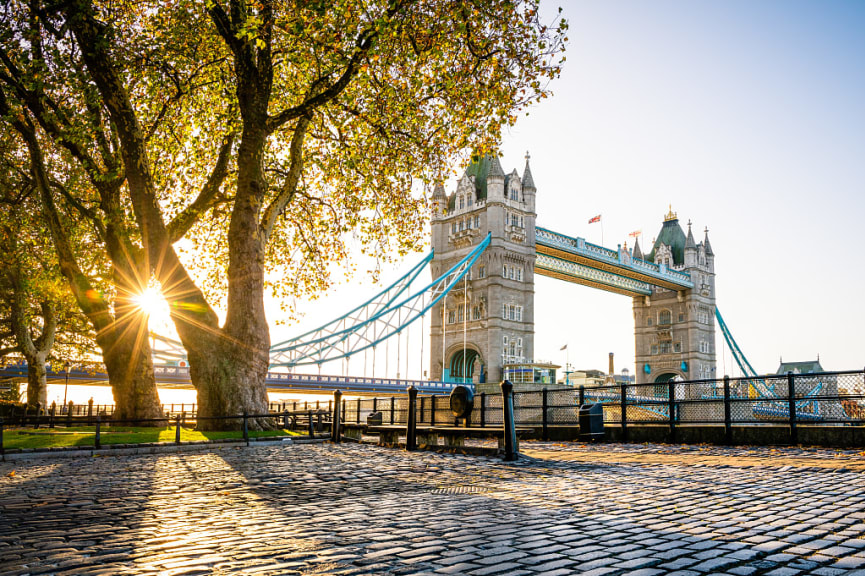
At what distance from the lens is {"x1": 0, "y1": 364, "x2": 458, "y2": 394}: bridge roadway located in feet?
138

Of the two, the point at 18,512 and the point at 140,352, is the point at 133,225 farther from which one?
the point at 18,512

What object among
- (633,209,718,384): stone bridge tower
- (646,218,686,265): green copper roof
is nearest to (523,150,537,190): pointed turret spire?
(633,209,718,384): stone bridge tower

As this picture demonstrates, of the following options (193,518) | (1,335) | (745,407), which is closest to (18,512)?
(193,518)

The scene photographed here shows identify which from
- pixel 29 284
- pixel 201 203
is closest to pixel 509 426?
pixel 201 203

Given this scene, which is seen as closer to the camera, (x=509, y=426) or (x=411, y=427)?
(x=509, y=426)

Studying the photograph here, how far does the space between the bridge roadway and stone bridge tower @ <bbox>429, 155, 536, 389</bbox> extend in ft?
37.9

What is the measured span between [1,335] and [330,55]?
25.4 m

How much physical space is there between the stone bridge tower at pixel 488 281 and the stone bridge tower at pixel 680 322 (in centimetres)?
2673

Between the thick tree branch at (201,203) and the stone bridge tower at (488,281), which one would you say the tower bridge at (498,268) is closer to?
the stone bridge tower at (488,281)

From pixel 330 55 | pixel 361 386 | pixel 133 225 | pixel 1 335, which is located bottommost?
pixel 361 386

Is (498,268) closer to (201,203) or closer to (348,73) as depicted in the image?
(201,203)

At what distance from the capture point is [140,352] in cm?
1728

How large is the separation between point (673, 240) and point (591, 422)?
83118 mm

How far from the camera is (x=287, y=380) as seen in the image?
144ft
